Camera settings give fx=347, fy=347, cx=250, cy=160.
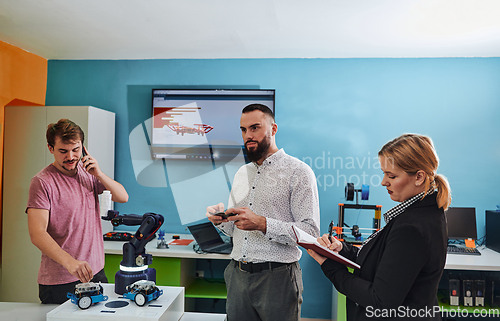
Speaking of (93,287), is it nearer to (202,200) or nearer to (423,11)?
(202,200)

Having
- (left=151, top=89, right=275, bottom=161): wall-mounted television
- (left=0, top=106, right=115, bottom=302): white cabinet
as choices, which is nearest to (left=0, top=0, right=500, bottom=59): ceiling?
(left=151, top=89, right=275, bottom=161): wall-mounted television

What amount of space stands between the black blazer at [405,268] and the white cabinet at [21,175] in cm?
256

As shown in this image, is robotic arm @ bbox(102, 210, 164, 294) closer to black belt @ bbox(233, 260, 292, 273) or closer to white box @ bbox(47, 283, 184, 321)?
white box @ bbox(47, 283, 184, 321)

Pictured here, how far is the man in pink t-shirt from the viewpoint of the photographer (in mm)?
1694

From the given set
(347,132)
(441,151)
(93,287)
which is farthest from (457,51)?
(93,287)

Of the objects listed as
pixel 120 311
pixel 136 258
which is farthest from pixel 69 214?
pixel 120 311

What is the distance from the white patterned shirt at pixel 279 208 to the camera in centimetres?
171

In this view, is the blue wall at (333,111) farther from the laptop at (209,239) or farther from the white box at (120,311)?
the white box at (120,311)

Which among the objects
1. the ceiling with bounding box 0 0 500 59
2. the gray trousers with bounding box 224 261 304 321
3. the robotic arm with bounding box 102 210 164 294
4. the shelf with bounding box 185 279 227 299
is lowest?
the shelf with bounding box 185 279 227 299

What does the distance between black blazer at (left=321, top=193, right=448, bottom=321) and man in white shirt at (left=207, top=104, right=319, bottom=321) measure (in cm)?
52

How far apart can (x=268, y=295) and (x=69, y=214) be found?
1100mm

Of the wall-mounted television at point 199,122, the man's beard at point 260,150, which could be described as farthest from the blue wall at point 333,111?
the man's beard at point 260,150

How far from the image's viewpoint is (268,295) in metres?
1.71

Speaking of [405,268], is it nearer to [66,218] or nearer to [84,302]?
[84,302]
